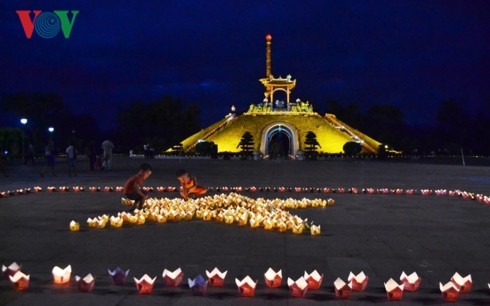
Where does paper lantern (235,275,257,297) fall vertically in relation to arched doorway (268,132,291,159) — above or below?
below

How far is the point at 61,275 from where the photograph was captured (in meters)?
6.62

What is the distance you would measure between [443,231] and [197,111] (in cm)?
9584

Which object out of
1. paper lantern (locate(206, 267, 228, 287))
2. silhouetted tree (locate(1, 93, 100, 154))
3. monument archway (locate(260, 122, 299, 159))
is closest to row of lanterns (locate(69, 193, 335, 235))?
paper lantern (locate(206, 267, 228, 287))

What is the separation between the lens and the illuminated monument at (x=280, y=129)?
75.6 m

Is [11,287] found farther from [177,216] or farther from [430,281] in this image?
[177,216]

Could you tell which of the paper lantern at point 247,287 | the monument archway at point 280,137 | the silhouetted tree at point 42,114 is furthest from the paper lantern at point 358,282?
the silhouetted tree at point 42,114

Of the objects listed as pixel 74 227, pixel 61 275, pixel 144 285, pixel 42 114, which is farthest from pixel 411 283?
pixel 42 114

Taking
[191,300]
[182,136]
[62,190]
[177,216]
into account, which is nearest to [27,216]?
[177,216]

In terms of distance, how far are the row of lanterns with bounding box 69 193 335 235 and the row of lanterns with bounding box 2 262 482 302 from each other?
4.04 meters

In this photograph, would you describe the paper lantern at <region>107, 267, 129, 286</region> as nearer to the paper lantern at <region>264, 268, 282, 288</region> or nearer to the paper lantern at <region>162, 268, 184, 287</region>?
the paper lantern at <region>162, 268, 184, 287</region>

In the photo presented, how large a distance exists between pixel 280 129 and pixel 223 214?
67748mm

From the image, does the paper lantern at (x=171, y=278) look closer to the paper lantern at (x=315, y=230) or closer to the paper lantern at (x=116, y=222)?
the paper lantern at (x=315, y=230)

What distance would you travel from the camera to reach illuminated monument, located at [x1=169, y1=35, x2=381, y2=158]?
248 ft

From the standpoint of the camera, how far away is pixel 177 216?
1244 cm
